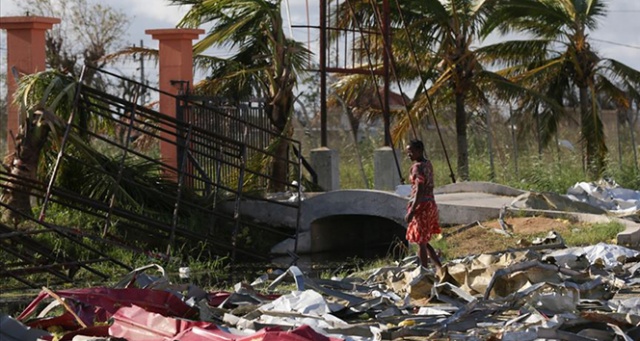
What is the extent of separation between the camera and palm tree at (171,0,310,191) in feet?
68.9

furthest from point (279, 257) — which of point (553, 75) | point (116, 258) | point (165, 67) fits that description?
point (553, 75)

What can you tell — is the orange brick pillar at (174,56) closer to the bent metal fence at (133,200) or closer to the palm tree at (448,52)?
the bent metal fence at (133,200)

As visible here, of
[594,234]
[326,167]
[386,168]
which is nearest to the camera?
[594,234]

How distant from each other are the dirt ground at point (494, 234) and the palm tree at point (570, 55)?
8.35 metres

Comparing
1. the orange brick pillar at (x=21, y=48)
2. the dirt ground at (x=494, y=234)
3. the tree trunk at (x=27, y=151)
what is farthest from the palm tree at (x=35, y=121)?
the dirt ground at (x=494, y=234)

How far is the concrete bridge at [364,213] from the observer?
17.8m

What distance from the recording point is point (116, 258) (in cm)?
1588

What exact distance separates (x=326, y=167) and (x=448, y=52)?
4096 millimetres

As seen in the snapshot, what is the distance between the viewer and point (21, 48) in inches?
747

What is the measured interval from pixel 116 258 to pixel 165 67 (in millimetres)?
5973

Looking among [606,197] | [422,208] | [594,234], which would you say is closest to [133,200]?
[422,208]

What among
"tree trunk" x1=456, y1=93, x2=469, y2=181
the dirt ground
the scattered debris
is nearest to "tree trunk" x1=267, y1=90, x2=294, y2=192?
the dirt ground

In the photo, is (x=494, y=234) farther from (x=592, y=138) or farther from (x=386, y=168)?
(x=592, y=138)

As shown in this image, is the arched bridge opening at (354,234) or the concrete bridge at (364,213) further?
the arched bridge opening at (354,234)
